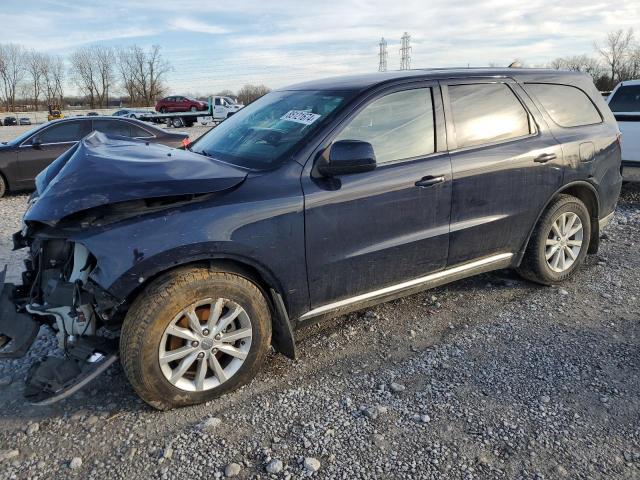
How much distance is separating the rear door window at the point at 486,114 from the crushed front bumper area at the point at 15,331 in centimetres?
292

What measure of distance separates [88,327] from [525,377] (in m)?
2.55

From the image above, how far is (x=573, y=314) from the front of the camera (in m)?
3.79

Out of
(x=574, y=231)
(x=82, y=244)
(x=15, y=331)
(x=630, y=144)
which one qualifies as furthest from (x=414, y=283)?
(x=630, y=144)

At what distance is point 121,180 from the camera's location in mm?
2525

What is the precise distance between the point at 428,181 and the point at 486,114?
85 cm

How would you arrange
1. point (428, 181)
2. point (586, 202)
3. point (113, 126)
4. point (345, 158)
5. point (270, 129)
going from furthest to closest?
point (113, 126) < point (586, 202) < point (270, 129) < point (428, 181) < point (345, 158)

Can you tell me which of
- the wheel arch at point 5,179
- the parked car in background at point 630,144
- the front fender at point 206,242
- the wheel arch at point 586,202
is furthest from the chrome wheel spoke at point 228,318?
the wheel arch at point 5,179

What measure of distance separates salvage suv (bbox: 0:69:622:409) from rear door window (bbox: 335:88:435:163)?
10mm

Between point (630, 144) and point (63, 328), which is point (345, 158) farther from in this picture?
point (630, 144)

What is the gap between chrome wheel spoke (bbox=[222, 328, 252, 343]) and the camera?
273cm

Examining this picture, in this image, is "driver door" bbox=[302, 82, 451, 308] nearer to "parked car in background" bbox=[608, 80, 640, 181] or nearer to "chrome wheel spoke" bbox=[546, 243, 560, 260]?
"chrome wheel spoke" bbox=[546, 243, 560, 260]

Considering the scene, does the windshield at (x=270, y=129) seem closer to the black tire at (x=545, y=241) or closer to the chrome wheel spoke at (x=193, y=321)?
the chrome wheel spoke at (x=193, y=321)

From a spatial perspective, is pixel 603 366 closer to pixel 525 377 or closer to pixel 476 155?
pixel 525 377

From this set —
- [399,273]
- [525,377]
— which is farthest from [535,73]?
[525,377]
